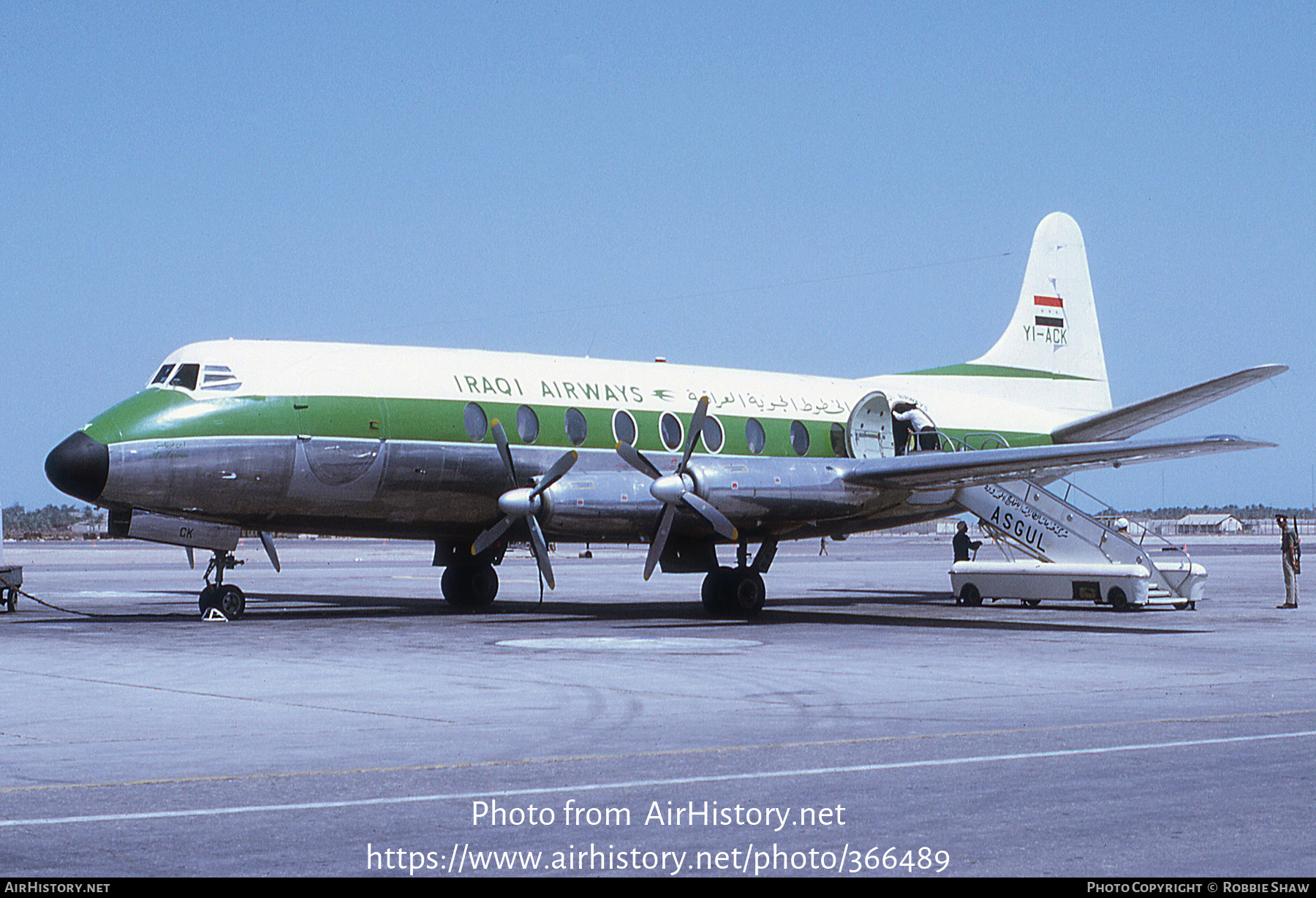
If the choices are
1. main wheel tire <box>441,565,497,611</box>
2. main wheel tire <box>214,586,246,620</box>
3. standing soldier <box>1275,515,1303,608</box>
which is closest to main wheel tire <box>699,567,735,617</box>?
main wheel tire <box>441,565,497,611</box>

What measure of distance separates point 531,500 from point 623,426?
3.93 metres

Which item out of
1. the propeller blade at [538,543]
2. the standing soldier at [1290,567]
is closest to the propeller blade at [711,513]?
the propeller blade at [538,543]

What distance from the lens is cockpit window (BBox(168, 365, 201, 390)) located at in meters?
23.4

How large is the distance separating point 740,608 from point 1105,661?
9.94 m

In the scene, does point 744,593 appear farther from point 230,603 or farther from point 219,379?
point 219,379

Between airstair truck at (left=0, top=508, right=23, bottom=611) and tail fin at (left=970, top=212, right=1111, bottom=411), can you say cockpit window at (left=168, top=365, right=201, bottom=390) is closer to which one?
airstair truck at (left=0, top=508, right=23, bottom=611)

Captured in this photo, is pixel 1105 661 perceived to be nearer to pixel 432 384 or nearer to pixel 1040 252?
pixel 432 384

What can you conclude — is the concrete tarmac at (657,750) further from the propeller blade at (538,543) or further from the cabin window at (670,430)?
the cabin window at (670,430)

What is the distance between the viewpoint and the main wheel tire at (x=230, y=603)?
2453 centimetres

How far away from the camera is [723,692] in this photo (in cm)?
1402

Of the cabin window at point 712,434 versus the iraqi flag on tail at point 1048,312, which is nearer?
the cabin window at point 712,434

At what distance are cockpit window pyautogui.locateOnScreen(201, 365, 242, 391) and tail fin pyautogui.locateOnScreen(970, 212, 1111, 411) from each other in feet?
62.3

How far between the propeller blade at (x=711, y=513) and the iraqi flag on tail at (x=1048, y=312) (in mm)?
15032

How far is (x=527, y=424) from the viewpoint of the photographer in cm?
2580
